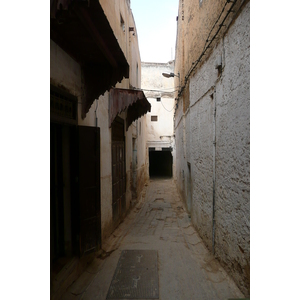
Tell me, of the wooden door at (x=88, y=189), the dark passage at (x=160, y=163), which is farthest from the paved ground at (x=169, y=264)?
the dark passage at (x=160, y=163)

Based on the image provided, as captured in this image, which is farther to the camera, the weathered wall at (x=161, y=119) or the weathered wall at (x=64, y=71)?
the weathered wall at (x=161, y=119)

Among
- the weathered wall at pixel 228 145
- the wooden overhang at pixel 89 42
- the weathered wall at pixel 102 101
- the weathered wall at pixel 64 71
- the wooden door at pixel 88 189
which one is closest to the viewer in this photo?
the wooden overhang at pixel 89 42

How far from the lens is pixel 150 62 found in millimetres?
18656

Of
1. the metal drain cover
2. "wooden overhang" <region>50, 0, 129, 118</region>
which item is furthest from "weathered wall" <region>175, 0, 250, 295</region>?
"wooden overhang" <region>50, 0, 129, 118</region>

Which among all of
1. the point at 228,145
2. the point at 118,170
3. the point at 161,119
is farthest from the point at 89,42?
the point at 161,119

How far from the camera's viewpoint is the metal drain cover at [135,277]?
3141 millimetres

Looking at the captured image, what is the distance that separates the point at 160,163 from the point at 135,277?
19.3 meters

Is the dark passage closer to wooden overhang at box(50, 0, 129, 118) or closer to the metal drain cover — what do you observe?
the metal drain cover

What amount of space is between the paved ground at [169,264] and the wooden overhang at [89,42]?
2.81 m

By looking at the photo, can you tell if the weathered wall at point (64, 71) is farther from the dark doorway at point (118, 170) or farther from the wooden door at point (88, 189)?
the dark doorway at point (118, 170)

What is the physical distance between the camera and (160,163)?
22.8 m

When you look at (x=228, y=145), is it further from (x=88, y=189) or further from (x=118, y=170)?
(x=118, y=170)

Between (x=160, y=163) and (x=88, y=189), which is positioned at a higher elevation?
(x=88, y=189)

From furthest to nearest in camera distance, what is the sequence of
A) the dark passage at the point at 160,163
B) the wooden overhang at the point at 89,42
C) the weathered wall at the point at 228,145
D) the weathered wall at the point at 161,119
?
the dark passage at the point at 160,163
the weathered wall at the point at 161,119
the weathered wall at the point at 228,145
the wooden overhang at the point at 89,42
